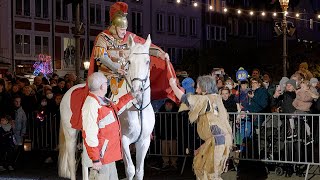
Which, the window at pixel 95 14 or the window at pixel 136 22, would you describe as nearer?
the window at pixel 95 14

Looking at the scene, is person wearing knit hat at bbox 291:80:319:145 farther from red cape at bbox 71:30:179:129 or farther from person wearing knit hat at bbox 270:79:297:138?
red cape at bbox 71:30:179:129

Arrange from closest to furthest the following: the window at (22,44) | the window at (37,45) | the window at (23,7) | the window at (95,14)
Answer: the window at (22,44)
the window at (23,7)
the window at (37,45)
the window at (95,14)

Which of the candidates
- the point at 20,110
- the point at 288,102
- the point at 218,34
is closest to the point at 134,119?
the point at 288,102

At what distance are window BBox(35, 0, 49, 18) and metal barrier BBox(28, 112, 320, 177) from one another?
38.4 meters

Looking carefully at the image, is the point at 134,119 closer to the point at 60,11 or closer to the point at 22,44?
the point at 22,44

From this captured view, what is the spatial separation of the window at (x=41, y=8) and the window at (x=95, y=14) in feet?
15.3

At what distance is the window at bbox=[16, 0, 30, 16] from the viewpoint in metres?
49.4

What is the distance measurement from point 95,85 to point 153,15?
52.4 m

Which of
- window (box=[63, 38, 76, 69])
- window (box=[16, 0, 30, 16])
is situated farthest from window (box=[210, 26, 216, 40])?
→ window (box=[16, 0, 30, 16])

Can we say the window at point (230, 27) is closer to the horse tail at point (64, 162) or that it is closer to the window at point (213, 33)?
the window at point (213, 33)

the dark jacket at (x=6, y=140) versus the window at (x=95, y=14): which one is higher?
the window at (x=95, y=14)

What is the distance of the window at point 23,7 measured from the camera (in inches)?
1945

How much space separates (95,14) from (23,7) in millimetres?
7420

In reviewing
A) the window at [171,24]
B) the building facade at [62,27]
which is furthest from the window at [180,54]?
the window at [171,24]
